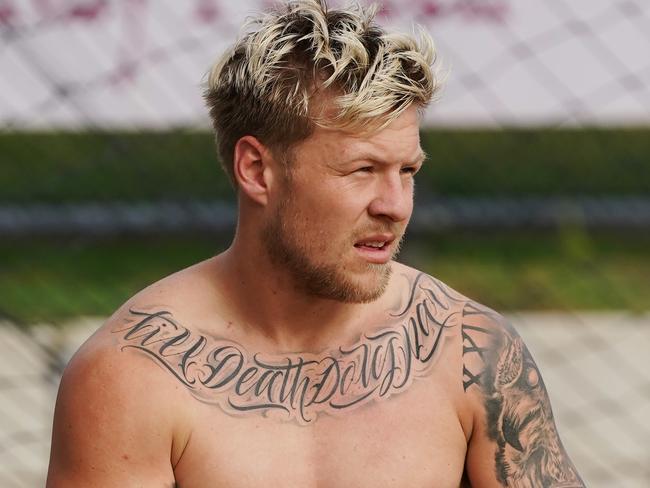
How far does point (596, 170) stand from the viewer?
642 centimetres

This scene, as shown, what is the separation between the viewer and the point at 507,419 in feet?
8.94

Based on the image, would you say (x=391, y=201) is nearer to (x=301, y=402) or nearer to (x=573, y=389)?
(x=301, y=402)

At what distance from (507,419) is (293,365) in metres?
0.41

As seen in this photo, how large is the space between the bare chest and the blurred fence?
1.98 meters

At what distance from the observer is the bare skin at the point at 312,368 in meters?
2.58

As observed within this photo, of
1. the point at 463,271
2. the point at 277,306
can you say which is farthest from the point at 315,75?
the point at 463,271

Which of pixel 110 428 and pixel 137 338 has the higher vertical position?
pixel 137 338

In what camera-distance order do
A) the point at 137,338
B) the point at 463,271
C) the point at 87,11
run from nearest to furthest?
the point at 137,338
the point at 87,11
the point at 463,271

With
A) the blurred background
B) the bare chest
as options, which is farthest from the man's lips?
the blurred background

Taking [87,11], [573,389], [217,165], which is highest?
[87,11]

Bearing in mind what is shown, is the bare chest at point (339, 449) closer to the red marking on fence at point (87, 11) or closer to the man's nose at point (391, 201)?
the man's nose at point (391, 201)

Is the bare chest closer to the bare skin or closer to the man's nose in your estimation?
the bare skin

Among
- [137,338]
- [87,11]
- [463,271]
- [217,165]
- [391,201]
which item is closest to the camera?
[391,201]

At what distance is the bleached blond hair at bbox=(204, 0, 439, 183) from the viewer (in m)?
2.54
